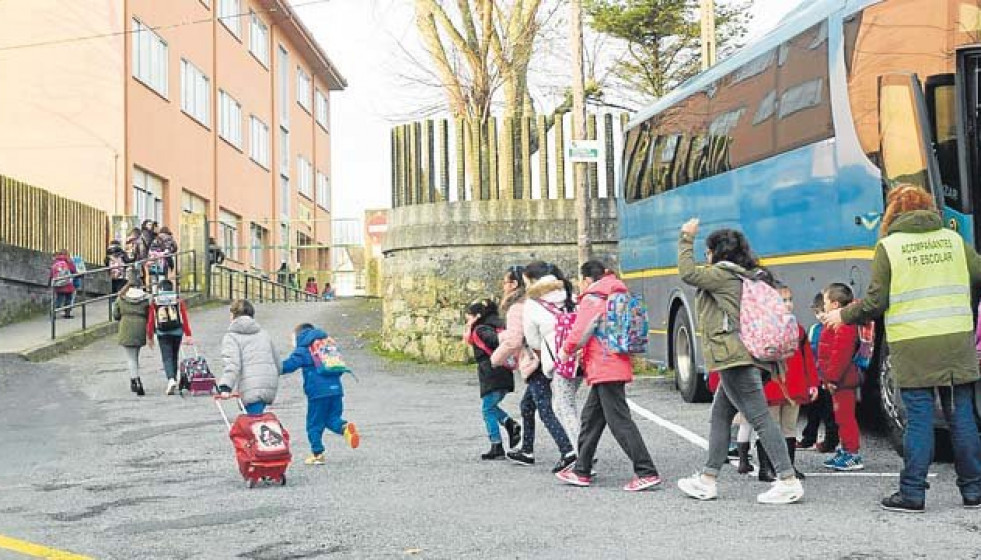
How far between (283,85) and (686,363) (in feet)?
124

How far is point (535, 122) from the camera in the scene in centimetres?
2180

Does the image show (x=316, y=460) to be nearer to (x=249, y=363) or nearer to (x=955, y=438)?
(x=249, y=363)

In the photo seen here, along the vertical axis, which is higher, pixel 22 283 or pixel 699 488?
pixel 22 283

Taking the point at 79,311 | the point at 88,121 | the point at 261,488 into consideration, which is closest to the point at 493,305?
the point at 261,488

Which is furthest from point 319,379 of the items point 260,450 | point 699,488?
point 699,488

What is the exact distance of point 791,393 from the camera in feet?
31.1

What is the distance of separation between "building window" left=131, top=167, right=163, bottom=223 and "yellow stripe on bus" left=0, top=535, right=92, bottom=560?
25221 millimetres

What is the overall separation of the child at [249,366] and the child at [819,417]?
13.3ft

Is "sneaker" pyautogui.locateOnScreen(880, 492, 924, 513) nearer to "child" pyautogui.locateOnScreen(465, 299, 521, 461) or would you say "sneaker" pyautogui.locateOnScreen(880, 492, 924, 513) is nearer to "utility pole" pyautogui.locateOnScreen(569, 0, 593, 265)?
"child" pyautogui.locateOnScreen(465, 299, 521, 461)

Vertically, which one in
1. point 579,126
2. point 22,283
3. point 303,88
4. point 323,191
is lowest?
point 22,283

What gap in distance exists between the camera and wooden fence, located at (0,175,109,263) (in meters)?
25.6

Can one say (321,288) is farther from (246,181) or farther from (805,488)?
(805,488)

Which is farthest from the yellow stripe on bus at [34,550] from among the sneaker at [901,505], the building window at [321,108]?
the building window at [321,108]

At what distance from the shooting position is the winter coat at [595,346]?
919 cm
